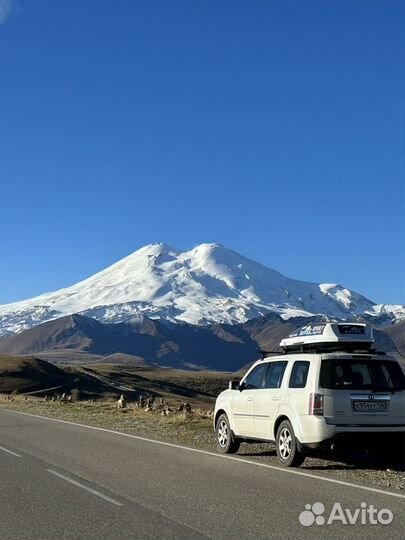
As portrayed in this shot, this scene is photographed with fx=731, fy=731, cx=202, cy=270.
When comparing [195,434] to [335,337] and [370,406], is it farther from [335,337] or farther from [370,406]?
[370,406]

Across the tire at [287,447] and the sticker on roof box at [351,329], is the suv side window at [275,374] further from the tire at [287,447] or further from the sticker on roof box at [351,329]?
the sticker on roof box at [351,329]

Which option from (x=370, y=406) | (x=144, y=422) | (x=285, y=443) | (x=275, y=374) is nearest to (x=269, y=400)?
(x=275, y=374)

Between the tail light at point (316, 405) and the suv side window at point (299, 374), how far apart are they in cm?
37

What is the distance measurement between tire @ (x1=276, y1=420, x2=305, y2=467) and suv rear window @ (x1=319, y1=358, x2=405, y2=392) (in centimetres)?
98

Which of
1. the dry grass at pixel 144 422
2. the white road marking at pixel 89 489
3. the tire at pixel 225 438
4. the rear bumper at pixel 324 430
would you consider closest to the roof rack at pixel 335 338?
the rear bumper at pixel 324 430

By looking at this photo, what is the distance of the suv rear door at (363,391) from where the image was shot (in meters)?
10.9

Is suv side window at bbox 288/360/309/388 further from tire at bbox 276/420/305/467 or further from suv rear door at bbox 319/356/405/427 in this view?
tire at bbox 276/420/305/467

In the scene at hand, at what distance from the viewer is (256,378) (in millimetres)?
13078

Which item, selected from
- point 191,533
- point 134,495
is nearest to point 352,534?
point 191,533

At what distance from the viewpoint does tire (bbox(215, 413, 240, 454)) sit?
13422mm

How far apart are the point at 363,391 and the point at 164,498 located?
3822mm

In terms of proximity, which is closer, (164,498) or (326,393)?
(164,498)

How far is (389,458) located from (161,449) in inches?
169

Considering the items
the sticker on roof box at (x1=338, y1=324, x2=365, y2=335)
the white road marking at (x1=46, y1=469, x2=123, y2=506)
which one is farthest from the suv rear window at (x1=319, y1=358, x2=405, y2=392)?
the white road marking at (x1=46, y1=469, x2=123, y2=506)
